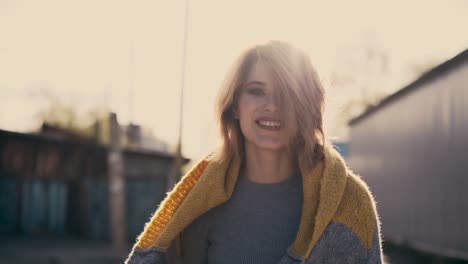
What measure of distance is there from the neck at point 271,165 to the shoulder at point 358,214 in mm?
355

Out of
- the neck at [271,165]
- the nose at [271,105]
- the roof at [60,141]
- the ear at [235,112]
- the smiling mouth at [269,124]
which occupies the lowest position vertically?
the roof at [60,141]

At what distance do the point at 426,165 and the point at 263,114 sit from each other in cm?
1192

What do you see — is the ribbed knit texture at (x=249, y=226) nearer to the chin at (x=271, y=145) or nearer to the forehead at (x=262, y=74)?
the chin at (x=271, y=145)

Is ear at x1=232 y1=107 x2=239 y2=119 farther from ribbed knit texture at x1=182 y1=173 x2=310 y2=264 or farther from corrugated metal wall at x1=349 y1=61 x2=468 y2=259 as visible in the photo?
corrugated metal wall at x1=349 y1=61 x2=468 y2=259

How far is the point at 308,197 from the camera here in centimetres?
267

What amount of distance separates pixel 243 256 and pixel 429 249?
1219 centimetres

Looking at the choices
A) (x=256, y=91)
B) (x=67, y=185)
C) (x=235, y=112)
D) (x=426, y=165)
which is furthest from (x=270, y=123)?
(x=67, y=185)

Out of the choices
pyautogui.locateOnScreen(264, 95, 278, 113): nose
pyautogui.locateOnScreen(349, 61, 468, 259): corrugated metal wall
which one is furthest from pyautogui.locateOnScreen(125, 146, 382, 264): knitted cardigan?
pyautogui.locateOnScreen(349, 61, 468, 259): corrugated metal wall

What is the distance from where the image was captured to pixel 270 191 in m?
2.87

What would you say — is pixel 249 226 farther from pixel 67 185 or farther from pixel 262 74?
pixel 67 185

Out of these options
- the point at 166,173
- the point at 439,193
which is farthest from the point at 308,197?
the point at 166,173

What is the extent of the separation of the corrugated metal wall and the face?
9.29m

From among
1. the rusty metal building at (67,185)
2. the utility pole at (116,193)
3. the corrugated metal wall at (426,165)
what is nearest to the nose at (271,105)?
the corrugated metal wall at (426,165)

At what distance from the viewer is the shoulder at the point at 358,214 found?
2547 millimetres
